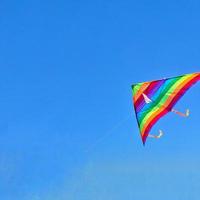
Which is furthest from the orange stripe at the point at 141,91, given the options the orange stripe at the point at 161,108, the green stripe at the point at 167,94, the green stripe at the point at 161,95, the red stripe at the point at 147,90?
the orange stripe at the point at 161,108

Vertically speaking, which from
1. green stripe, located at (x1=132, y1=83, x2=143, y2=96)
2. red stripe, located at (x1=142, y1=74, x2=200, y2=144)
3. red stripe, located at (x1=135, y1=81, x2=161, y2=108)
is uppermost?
green stripe, located at (x1=132, y1=83, x2=143, y2=96)

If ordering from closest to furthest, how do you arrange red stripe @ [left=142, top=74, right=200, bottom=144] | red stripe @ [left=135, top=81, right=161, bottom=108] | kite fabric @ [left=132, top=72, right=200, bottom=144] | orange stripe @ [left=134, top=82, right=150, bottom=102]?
red stripe @ [left=142, top=74, right=200, bottom=144]
kite fabric @ [left=132, top=72, right=200, bottom=144]
red stripe @ [left=135, top=81, right=161, bottom=108]
orange stripe @ [left=134, top=82, right=150, bottom=102]

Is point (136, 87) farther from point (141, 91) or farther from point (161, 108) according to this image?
point (161, 108)

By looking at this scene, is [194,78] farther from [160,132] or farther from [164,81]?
[160,132]

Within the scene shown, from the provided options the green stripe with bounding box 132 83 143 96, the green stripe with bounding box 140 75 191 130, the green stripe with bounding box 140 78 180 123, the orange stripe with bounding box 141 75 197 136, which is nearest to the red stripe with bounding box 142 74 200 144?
the orange stripe with bounding box 141 75 197 136

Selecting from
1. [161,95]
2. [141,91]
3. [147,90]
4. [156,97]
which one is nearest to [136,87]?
[141,91]

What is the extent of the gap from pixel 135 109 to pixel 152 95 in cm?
118

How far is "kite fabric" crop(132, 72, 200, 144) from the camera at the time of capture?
1134 inches

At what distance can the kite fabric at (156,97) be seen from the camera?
2880cm

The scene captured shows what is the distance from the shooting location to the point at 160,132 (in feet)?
90.3

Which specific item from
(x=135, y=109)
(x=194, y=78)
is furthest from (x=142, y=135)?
(x=194, y=78)

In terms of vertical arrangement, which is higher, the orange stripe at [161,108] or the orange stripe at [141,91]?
the orange stripe at [141,91]

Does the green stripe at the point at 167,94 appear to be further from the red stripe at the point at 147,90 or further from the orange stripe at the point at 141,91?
the orange stripe at the point at 141,91

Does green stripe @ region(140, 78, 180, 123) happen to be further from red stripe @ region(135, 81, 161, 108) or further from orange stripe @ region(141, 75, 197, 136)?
red stripe @ region(135, 81, 161, 108)
